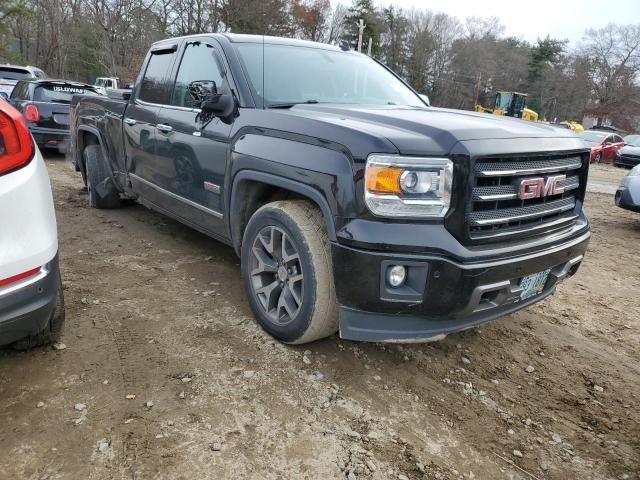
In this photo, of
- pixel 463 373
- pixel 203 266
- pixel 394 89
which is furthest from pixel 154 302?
pixel 394 89

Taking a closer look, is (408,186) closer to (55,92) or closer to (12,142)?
(12,142)

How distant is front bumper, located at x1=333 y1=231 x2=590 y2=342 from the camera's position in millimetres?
2277

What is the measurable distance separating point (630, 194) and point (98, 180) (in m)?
7.02

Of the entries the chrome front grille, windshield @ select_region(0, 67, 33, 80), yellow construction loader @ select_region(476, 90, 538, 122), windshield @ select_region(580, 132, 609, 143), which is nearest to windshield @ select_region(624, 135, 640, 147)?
windshield @ select_region(580, 132, 609, 143)

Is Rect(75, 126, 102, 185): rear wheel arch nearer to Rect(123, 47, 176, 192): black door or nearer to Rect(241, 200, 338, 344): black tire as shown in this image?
Rect(123, 47, 176, 192): black door

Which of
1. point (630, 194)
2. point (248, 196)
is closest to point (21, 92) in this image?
point (248, 196)

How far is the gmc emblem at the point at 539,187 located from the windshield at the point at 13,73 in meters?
18.8

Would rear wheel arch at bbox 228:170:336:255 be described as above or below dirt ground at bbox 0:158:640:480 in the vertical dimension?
above

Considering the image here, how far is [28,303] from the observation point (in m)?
2.08

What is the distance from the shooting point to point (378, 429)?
2.35 meters

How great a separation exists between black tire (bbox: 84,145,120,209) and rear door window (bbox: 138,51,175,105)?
135cm

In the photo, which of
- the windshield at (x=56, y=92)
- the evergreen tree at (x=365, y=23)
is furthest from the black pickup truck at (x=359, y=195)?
the evergreen tree at (x=365, y=23)

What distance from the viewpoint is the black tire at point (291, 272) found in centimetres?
261

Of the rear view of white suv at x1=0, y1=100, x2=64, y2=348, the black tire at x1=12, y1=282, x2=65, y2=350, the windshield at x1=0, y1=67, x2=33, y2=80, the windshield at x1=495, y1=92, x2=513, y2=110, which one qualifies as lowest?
the black tire at x1=12, y1=282, x2=65, y2=350
